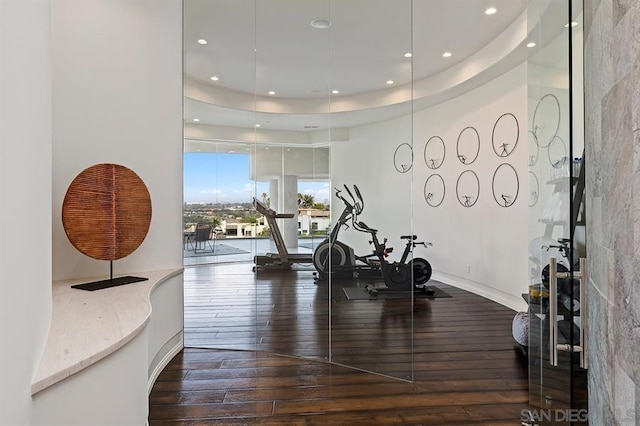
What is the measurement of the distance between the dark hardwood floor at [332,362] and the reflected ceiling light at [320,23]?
2621 millimetres

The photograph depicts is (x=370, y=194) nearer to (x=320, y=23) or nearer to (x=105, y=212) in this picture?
(x=320, y=23)

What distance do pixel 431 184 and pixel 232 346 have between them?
14.8ft

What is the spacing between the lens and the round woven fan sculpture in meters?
2.41

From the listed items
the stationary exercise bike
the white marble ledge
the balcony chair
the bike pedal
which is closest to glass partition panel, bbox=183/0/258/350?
the balcony chair

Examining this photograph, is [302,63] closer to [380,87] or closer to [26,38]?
[380,87]

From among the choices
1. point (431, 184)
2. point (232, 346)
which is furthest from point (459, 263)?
point (232, 346)

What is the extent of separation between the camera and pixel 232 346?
3.39 meters

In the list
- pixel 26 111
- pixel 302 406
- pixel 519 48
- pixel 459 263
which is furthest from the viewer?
pixel 459 263

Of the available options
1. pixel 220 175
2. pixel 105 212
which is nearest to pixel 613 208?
pixel 105 212

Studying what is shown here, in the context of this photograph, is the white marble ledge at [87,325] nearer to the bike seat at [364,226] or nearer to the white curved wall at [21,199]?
the white curved wall at [21,199]

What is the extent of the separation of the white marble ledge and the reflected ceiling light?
309 cm

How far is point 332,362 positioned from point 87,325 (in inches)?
76.1

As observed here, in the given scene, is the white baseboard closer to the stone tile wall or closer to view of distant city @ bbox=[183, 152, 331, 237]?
view of distant city @ bbox=[183, 152, 331, 237]

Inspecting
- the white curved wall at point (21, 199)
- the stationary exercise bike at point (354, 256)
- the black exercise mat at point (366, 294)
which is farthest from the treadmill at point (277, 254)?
the white curved wall at point (21, 199)
